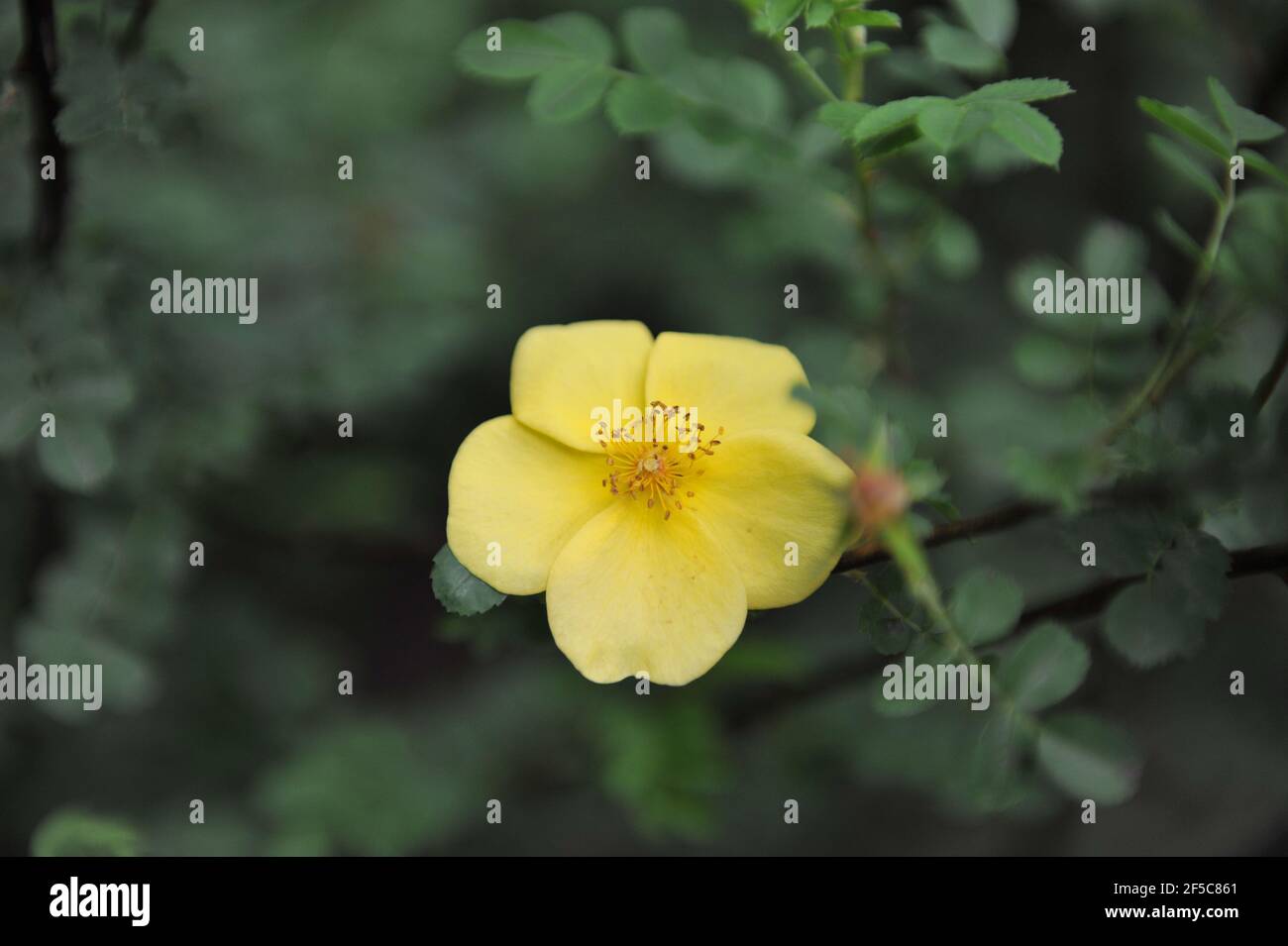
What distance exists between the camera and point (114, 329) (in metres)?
1.86

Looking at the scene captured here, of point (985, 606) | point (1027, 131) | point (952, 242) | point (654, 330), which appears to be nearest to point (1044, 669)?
point (985, 606)

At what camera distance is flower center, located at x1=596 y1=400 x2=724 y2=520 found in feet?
4.26

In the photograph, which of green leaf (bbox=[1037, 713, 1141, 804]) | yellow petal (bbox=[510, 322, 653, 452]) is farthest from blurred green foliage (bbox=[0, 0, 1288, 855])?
yellow petal (bbox=[510, 322, 653, 452])

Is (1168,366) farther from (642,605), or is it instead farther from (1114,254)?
(642,605)

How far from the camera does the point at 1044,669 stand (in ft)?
4.02

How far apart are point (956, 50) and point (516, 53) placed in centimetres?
60

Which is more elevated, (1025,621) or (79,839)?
(1025,621)

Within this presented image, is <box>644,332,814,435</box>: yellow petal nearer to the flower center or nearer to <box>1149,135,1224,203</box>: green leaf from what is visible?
the flower center

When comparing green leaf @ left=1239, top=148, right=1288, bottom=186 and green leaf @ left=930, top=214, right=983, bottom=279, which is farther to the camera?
green leaf @ left=930, top=214, right=983, bottom=279

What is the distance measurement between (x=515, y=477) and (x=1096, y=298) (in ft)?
2.87

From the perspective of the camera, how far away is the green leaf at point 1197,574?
119 cm

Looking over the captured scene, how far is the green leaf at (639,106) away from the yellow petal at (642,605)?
1.91 ft
